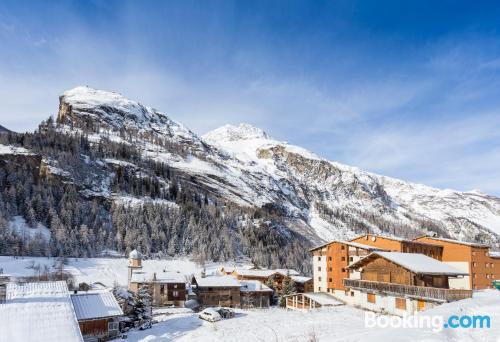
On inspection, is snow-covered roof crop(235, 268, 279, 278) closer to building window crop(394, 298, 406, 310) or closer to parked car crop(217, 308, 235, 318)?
parked car crop(217, 308, 235, 318)

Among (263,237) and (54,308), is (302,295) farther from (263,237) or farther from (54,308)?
(263,237)

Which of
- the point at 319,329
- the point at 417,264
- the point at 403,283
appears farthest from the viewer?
the point at 417,264

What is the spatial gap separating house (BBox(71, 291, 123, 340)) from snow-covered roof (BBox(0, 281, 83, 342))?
19.6ft

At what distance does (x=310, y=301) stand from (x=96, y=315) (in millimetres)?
35140

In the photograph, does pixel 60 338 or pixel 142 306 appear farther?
pixel 142 306

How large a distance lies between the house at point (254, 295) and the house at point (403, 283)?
30519mm

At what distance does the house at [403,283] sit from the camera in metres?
43.2

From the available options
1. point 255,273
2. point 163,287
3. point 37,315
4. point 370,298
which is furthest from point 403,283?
point 255,273

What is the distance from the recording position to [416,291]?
146 ft

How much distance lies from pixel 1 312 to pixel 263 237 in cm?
16719

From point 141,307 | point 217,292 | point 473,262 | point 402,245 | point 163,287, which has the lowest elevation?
point 217,292

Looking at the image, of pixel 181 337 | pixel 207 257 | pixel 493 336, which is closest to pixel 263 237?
pixel 207 257

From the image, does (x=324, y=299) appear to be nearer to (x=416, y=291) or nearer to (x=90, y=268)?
(x=416, y=291)

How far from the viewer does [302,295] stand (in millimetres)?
67688
